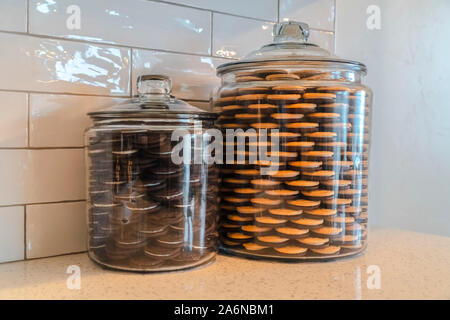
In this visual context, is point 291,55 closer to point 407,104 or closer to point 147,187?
point 147,187

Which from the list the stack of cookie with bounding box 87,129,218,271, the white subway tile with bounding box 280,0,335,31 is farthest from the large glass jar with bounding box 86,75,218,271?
the white subway tile with bounding box 280,0,335,31

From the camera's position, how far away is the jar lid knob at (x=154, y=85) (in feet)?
2.20

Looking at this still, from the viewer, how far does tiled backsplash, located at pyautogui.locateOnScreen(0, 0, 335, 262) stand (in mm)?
683

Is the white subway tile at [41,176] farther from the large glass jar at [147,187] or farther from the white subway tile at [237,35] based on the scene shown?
the white subway tile at [237,35]

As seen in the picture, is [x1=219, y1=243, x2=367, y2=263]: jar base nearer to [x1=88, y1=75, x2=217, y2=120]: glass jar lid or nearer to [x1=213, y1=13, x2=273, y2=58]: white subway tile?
[x1=88, y1=75, x2=217, y2=120]: glass jar lid

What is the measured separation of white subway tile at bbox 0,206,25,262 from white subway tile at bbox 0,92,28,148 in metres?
0.11

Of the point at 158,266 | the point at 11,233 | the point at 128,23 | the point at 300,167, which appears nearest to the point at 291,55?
the point at 300,167

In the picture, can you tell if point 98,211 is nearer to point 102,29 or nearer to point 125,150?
point 125,150

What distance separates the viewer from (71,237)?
741mm

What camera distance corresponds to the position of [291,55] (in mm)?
717

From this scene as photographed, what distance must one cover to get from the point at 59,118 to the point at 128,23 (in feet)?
0.71

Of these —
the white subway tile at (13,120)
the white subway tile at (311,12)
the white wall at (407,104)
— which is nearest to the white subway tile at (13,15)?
the white subway tile at (13,120)

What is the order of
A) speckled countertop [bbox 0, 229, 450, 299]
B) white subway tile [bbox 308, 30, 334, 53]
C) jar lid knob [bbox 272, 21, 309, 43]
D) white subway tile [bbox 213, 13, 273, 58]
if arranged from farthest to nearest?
white subway tile [bbox 308, 30, 334, 53] → white subway tile [bbox 213, 13, 273, 58] → jar lid knob [bbox 272, 21, 309, 43] → speckled countertop [bbox 0, 229, 450, 299]

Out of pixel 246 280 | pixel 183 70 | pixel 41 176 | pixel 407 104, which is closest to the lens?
pixel 246 280
